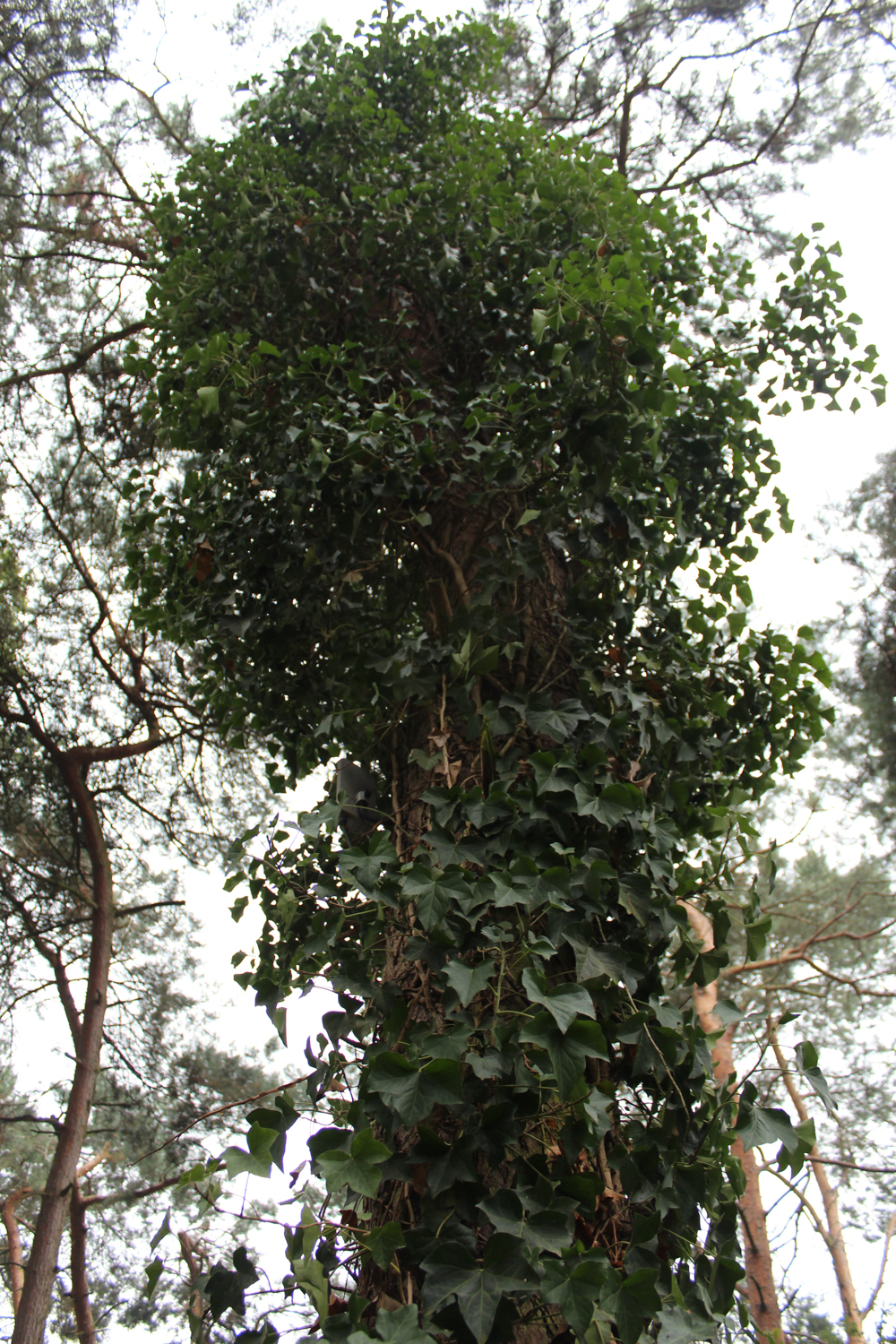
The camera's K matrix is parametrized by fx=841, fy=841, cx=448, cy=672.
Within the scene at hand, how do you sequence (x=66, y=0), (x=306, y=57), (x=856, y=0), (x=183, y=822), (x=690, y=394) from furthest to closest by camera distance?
1. (x=183, y=822)
2. (x=66, y=0)
3. (x=856, y=0)
4. (x=306, y=57)
5. (x=690, y=394)

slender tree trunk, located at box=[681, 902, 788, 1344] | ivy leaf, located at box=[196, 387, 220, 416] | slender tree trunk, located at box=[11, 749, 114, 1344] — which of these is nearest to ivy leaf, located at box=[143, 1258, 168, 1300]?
ivy leaf, located at box=[196, 387, 220, 416]

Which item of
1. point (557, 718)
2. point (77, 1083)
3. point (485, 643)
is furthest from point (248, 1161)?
point (77, 1083)

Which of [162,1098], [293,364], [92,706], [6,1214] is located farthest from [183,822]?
[293,364]

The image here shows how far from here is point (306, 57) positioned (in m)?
2.54

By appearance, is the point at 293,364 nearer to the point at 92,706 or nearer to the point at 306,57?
the point at 306,57

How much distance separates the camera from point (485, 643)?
1.62m

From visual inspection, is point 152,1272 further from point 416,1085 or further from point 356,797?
point 356,797

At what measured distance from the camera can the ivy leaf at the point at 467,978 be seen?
1.09 metres

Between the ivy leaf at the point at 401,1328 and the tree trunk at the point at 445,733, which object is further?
the tree trunk at the point at 445,733

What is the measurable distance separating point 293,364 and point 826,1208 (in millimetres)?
7823

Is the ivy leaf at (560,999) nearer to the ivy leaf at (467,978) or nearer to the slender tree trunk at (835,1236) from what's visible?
the ivy leaf at (467,978)

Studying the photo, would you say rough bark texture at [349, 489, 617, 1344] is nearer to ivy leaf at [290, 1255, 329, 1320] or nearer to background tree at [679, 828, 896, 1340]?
ivy leaf at [290, 1255, 329, 1320]

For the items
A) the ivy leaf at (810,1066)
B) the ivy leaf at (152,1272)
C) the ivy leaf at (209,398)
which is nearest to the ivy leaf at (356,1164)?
the ivy leaf at (152,1272)

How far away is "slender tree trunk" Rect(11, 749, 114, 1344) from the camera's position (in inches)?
181
